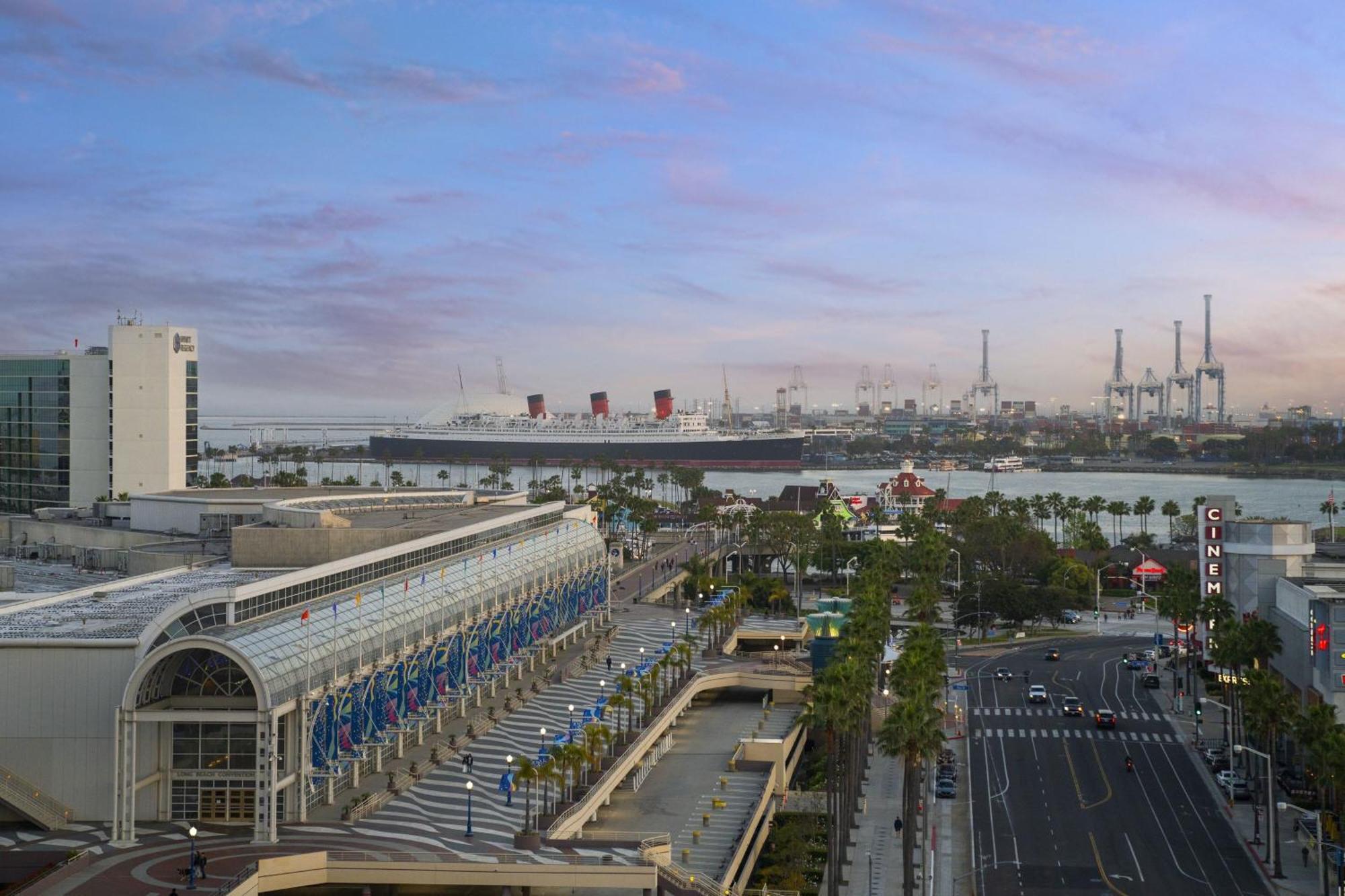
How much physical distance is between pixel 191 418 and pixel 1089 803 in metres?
68.9

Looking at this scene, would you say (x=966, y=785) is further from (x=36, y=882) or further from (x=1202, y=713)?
(x=36, y=882)

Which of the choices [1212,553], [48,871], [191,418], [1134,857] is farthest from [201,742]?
[191,418]

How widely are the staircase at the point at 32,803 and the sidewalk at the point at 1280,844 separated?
36972 millimetres

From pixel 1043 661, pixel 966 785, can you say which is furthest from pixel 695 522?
pixel 966 785

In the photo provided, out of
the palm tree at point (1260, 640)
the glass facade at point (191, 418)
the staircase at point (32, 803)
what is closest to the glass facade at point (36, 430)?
the glass facade at point (191, 418)

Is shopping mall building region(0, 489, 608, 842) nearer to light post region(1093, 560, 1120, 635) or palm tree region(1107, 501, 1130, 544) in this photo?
light post region(1093, 560, 1120, 635)

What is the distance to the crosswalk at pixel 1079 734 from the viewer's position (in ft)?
221

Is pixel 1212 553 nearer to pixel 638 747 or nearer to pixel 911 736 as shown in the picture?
pixel 638 747

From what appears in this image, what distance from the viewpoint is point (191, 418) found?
100812 millimetres

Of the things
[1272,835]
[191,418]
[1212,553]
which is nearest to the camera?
[1272,835]

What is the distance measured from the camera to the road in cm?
4712

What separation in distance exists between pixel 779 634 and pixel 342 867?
50.6 m

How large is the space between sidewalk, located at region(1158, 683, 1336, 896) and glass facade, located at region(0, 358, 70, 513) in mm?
74245

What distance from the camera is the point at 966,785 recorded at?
59.3 metres
